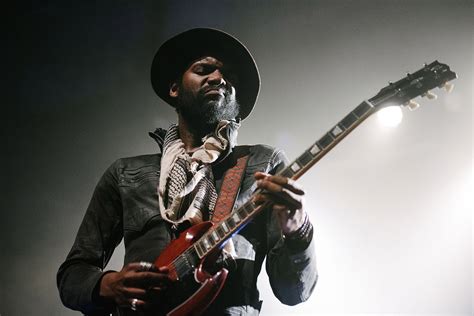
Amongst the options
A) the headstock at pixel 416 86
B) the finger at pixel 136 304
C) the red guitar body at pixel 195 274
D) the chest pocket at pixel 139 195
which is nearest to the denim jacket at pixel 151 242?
the chest pocket at pixel 139 195

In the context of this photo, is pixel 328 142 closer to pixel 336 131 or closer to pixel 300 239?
pixel 336 131

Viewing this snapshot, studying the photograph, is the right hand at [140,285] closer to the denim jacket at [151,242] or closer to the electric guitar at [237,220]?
the electric guitar at [237,220]

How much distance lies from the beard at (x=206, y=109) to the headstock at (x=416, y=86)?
2.26 ft

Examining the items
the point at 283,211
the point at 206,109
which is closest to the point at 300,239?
the point at 283,211

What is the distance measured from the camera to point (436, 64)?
1380 millimetres

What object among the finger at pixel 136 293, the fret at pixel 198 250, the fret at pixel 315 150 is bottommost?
the finger at pixel 136 293

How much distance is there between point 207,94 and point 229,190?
49 centimetres

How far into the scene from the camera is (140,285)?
1.30 m

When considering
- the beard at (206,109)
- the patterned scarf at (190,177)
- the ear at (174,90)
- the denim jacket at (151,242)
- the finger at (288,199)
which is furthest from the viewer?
the ear at (174,90)

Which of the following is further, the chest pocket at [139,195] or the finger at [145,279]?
the chest pocket at [139,195]

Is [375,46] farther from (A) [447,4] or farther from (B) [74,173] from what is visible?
(B) [74,173]

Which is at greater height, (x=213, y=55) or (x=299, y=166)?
(x=213, y=55)

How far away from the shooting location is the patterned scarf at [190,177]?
5.06 feet

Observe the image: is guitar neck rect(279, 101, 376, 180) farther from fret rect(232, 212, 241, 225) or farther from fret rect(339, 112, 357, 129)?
fret rect(232, 212, 241, 225)
